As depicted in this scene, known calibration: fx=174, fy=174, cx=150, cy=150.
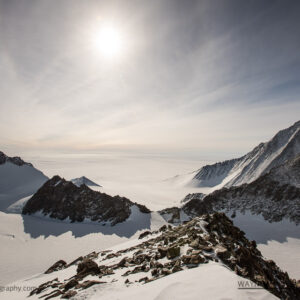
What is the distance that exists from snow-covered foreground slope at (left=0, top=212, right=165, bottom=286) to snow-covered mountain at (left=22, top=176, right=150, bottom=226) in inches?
155

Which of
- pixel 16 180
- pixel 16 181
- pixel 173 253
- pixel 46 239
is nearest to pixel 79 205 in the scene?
pixel 46 239

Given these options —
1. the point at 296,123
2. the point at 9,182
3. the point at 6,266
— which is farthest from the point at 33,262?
the point at 296,123

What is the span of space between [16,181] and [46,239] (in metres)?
108

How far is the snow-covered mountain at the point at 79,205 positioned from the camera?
75.2 metres

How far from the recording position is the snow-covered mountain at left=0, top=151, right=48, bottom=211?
115m

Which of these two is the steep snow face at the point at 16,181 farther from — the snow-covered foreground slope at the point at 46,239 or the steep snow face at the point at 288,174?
the steep snow face at the point at 288,174

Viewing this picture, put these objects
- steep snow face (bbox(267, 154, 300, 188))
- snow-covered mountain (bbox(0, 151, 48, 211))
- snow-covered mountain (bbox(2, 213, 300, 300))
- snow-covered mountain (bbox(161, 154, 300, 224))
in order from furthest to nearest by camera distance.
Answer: snow-covered mountain (bbox(0, 151, 48, 211)) → steep snow face (bbox(267, 154, 300, 188)) → snow-covered mountain (bbox(161, 154, 300, 224)) → snow-covered mountain (bbox(2, 213, 300, 300))

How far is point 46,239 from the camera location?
5788 cm

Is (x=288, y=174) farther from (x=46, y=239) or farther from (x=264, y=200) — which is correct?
(x=46, y=239)

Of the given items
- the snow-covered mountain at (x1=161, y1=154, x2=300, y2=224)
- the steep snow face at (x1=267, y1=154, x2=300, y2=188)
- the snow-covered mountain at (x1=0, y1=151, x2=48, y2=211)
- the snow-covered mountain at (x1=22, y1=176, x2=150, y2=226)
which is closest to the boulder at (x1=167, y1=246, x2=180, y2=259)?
the snow-covered mountain at (x1=161, y1=154, x2=300, y2=224)

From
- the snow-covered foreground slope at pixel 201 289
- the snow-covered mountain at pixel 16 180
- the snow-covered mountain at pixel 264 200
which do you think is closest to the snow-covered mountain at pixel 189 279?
the snow-covered foreground slope at pixel 201 289

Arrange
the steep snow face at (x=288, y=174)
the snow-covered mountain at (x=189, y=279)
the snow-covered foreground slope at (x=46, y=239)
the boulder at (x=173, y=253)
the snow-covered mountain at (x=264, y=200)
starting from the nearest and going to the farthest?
the snow-covered mountain at (x=189, y=279)
the boulder at (x=173, y=253)
the snow-covered foreground slope at (x=46, y=239)
the snow-covered mountain at (x=264, y=200)
the steep snow face at (x=288, y=174)

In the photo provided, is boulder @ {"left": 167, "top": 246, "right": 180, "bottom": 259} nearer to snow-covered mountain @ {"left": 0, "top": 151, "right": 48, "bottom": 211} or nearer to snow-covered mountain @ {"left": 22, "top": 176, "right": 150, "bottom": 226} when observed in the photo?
snow-covered mountain @ {"left": 22, "top": 176, "right": 150, "bottom": 226}

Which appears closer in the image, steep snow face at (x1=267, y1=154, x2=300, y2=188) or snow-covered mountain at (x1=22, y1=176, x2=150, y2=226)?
steep snow face at (x1=267, y1=154, x2=300, y2=188)
